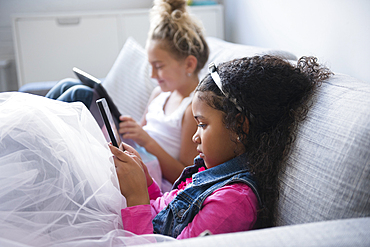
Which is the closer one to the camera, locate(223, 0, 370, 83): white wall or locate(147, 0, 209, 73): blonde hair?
locate(223, 0, 370, 83): white wall

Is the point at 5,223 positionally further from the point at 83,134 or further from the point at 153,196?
the point at 153,196

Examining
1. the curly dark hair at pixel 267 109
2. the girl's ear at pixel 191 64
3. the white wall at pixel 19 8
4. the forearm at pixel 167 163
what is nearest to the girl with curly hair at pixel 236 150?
the curly dark hair at pixel 267 109

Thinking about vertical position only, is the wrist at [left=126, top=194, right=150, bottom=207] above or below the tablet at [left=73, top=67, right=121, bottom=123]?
below

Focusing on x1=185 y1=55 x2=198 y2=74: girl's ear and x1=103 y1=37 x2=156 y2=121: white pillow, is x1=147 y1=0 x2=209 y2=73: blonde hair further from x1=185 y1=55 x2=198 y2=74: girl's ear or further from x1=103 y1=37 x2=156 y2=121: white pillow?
x1=103 y1=37 x2=156 y2=121: white pillow

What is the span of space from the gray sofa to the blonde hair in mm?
796

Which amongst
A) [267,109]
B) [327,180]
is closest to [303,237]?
[327,180]

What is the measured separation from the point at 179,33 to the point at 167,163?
21.7 inches

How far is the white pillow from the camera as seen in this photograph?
1808 mm

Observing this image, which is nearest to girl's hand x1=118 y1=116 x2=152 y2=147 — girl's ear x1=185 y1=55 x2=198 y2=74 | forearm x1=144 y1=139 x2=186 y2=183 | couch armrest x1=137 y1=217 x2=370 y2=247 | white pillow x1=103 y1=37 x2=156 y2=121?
forearm x1=144 y1=139 x2=186 y2=183

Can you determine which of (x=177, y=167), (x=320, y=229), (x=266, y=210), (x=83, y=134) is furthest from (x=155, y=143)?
(x=320, y=229)

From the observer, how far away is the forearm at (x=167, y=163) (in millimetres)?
1261

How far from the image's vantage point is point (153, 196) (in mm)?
977

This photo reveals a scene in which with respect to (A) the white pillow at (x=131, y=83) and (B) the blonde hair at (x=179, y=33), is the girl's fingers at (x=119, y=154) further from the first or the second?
(A) the white pillow at (x=131, y=83)

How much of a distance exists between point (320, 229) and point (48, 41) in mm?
2404
